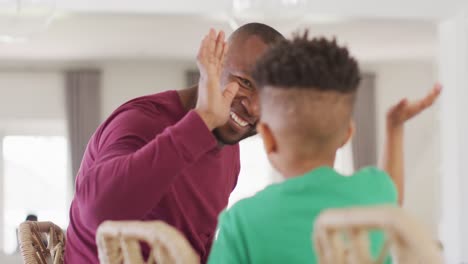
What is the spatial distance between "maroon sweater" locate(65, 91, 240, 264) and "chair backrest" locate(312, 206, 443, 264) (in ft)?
1.45

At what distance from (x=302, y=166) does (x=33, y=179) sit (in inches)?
339

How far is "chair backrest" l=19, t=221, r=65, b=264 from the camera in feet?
4.45

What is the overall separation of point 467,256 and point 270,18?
134 inches

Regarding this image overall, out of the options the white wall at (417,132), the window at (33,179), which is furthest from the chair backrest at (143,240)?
the white wall at (417,132)

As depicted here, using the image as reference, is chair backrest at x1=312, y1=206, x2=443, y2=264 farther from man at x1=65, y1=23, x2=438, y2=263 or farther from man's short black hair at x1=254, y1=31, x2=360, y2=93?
man at x1=65, y1=23, x2=438, y2=263

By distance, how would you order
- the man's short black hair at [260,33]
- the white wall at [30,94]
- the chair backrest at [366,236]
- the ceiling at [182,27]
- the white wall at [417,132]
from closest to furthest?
the chair backrest at [366,236]
the man's short black hair at [260,33]
the ceiling at [182,27]
the white wall at [30,94]
the white wall at [417,132]

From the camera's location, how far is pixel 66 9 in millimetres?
4855

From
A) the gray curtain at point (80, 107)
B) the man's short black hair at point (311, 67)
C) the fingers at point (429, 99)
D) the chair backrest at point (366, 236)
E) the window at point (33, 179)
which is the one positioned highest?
the man's short black hair at point (311, 67)

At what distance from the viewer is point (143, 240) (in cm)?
78

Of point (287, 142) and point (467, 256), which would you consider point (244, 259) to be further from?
point (467, 256)

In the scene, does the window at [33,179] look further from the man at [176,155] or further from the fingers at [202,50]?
the fingers at [202,50]

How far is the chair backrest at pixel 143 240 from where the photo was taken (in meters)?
0.71

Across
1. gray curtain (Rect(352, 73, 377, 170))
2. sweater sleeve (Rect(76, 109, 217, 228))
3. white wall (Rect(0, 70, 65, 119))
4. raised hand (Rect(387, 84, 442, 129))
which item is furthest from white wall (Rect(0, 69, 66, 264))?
raised hand (Rect(387, 84, 442, 129))

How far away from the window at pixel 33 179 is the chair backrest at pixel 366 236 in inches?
343
